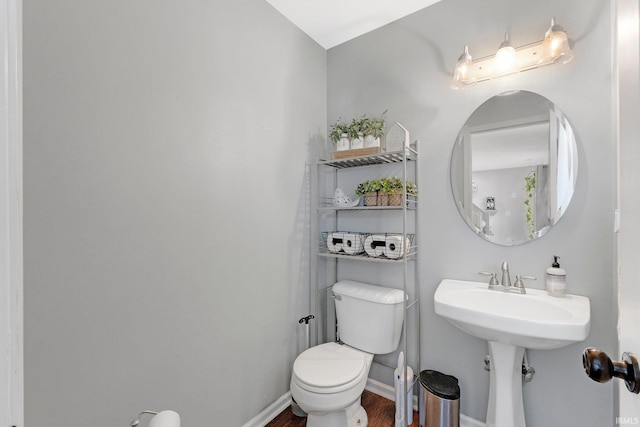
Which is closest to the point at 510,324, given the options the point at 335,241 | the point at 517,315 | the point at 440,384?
the point at 517,315

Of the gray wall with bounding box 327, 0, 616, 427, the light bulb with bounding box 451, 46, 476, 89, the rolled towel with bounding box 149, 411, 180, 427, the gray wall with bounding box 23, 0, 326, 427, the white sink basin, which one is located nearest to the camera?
the rolled towel with bounding box 149, 411, 180, 427

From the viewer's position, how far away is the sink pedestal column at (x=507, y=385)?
1314 mm

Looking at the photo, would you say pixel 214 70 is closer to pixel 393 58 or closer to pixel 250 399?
pixel 393 58

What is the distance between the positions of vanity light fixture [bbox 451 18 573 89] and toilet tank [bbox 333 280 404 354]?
1311mm

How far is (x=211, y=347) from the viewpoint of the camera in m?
1.37

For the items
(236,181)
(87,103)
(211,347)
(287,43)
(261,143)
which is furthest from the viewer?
(287,43)

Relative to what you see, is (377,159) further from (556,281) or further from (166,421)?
(166,421)

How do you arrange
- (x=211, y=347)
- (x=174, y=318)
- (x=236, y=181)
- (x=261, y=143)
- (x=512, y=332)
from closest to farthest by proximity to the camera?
1. (x=512, y=332)
2. (x=174, y=318)
3. (x=211, y=347)
4. (x=236, y=181)
5. (x=261, y=143)

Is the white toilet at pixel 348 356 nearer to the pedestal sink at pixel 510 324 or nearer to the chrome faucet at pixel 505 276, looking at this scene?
the pedestal sink at pixel 510 324

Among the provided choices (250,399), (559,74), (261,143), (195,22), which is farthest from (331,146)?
(250,399)

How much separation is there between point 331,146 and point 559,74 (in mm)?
1353

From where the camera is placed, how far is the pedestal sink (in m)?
1.09

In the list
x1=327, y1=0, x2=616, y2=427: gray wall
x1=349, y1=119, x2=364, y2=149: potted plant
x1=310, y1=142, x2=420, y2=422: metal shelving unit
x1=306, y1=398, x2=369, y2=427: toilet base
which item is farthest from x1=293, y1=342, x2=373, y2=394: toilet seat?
x1=349, y1=119, x2=364, y2=149: potted plant

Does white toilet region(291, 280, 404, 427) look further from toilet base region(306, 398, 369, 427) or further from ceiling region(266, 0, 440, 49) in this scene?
ceiling region(266, 0, 440, 49)
